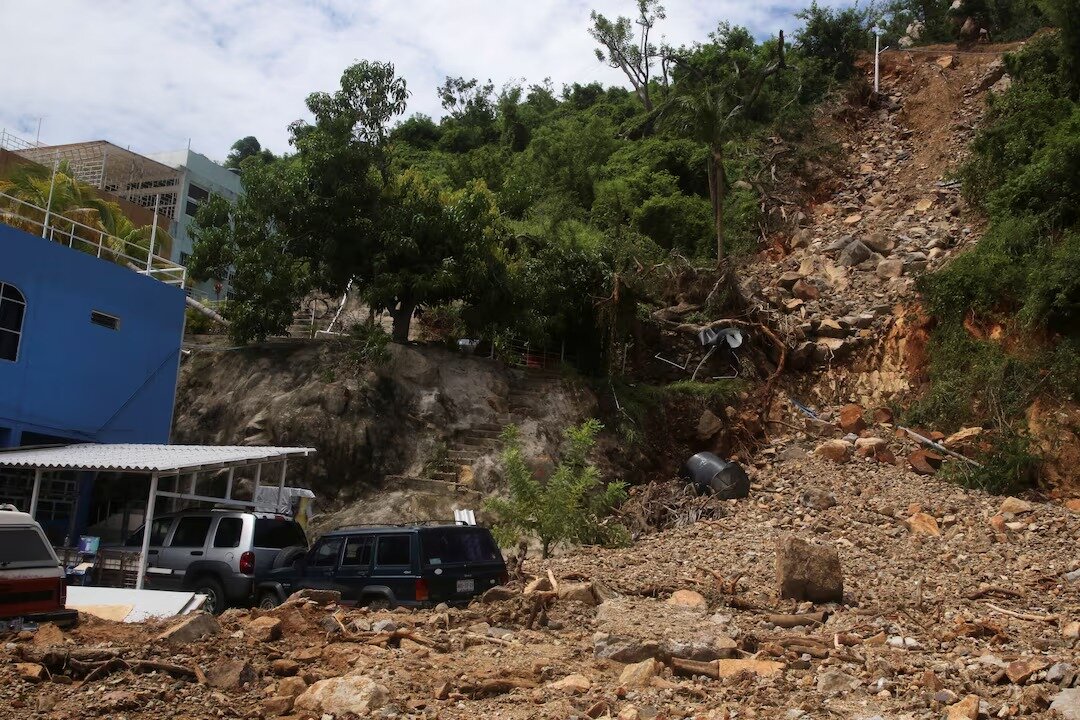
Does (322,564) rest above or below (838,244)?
below

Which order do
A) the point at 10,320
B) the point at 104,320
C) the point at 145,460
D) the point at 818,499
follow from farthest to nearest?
the point at 104,320 < the point at 818,499 < the point at 10,320 < the point at 145,460

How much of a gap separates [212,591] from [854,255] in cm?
2166

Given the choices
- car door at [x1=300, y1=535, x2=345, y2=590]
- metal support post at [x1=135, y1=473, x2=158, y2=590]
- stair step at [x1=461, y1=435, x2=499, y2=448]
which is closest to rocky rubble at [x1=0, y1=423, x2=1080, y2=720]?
car door at [x1=300, y1=535, x2=345, y2=590]

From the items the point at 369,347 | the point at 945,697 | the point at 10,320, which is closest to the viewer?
the point at 945,697

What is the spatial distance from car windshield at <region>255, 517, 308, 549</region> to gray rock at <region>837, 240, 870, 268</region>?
65.3 ft

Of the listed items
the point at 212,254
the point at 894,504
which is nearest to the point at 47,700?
the point at 894,504

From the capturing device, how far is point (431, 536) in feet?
37.8

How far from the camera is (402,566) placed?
11.3 meters

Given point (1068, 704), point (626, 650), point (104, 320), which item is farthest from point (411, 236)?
point (1068, 704)

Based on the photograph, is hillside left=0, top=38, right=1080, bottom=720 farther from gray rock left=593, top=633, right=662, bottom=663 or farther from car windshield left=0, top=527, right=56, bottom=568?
car windshield left=0, top=527, right=56, bottom=568

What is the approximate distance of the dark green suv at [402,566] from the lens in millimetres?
11266

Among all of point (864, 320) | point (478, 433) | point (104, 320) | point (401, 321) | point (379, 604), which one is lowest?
point (379, 604)

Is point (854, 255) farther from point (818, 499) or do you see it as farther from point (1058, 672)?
point (1058, 672)

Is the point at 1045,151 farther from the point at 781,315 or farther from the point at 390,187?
the point at 390,187
